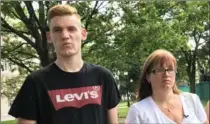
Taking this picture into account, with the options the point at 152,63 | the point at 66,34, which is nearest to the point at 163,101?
the point at 152,63

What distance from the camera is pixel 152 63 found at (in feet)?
6.51

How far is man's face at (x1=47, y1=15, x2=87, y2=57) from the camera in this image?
5.47ft

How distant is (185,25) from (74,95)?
9967mm

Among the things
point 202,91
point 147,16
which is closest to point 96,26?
point 147,16

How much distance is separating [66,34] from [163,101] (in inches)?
26.9

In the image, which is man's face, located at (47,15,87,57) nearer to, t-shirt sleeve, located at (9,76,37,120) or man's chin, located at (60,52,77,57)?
man's chin, located at (60,52,77,57)

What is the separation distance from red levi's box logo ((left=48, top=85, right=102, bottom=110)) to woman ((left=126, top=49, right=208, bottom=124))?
0.34 meters

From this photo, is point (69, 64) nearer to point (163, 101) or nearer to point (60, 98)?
point (60, 98)

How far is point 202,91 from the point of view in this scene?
17969 millimetres

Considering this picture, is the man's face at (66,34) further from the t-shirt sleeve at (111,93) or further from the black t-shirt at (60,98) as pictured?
the t-shirt sleeve at (111,93)

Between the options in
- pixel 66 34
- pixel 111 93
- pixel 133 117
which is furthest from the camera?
pixel 133 117

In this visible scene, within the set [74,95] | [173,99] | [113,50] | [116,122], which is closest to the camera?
[74,95]

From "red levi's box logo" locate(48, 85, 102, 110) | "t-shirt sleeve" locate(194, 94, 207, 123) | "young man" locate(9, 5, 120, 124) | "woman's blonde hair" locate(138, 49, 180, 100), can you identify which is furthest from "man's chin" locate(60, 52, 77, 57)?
"t-shirt sleeve" locate(194, 94, 207, 123)

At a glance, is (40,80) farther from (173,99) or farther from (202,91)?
(202,91)
